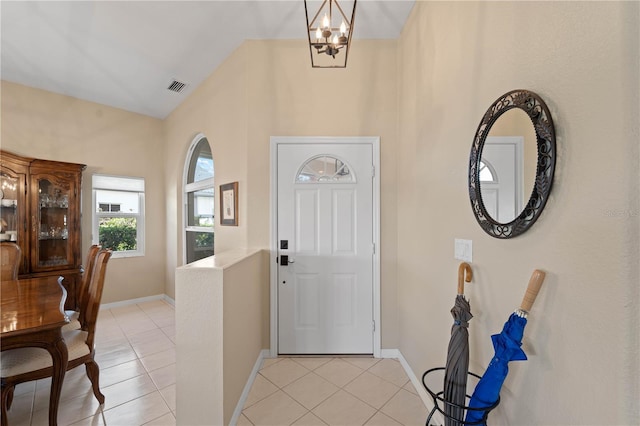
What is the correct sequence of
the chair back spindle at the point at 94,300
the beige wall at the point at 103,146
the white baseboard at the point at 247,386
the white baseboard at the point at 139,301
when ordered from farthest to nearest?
1. the white baseboard at the point at 139,301
2. the beige wall at the point at 103,146
3. the chair back spindle at the point at 94,300
4. the white baseboard at the point at 247,386

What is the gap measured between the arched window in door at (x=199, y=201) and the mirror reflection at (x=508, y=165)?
3.22 m

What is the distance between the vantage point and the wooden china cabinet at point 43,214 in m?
2.92

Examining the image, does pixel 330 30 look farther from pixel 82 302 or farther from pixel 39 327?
pixel 82 302

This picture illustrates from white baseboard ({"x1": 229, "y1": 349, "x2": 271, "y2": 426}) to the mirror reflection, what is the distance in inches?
78.0

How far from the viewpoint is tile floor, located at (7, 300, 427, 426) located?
169cm

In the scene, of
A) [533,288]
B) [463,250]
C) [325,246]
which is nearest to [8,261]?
[325,246]

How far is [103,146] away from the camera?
3.75 m

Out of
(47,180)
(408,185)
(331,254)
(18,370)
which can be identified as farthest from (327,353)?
(47,180)

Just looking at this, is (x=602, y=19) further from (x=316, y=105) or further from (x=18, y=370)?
(x=18, y=370)

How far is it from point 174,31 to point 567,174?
320 cm

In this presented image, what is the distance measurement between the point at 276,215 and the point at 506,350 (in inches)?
77.5

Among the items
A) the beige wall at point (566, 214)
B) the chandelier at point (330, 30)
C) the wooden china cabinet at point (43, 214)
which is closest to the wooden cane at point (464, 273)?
the beige wall at point (566, 214)

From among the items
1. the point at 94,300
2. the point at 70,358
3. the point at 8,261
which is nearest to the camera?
the point at 70,358

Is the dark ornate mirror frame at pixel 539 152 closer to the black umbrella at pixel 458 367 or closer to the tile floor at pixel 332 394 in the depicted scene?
the black umbrella at pixel 458 367
